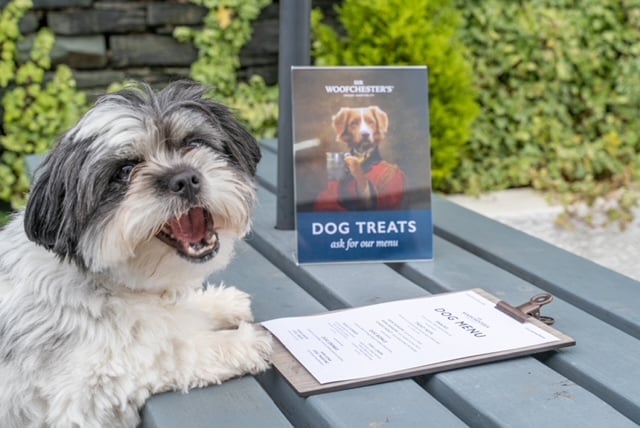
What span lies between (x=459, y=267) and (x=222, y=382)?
1060 mm

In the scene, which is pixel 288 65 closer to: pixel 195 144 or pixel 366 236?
pixel 366 236

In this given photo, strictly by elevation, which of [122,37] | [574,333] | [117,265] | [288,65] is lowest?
[574,333]

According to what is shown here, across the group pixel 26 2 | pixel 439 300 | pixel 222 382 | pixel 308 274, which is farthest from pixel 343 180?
pixel 26 2

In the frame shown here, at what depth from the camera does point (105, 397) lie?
2.09m

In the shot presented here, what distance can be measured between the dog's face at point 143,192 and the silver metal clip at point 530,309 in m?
0.79

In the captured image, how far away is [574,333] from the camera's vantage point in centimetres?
235

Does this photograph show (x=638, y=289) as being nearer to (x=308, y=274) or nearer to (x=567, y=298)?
(x=567, y=298)

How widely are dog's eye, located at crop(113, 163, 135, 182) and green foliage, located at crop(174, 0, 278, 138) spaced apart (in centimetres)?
362

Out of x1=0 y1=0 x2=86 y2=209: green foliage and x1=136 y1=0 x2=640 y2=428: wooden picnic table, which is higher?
x1=0 y1=0 x2=86 y2=209: green foliage

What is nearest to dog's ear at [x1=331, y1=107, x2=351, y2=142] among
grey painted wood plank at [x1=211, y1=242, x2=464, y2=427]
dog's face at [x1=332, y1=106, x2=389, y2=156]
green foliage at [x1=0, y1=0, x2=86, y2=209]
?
dog's face at [x1=332, y1=106, x2=389, y2=156]

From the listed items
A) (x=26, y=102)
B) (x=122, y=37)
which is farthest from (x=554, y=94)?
(x=26, y=102)

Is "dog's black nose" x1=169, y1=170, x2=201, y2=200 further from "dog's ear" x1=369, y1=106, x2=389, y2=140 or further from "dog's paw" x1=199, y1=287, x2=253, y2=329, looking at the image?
"dog's ear" x1=369, y1=106, x2=389, y2=140

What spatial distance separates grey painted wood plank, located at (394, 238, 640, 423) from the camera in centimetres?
204

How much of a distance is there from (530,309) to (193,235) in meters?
0.96
